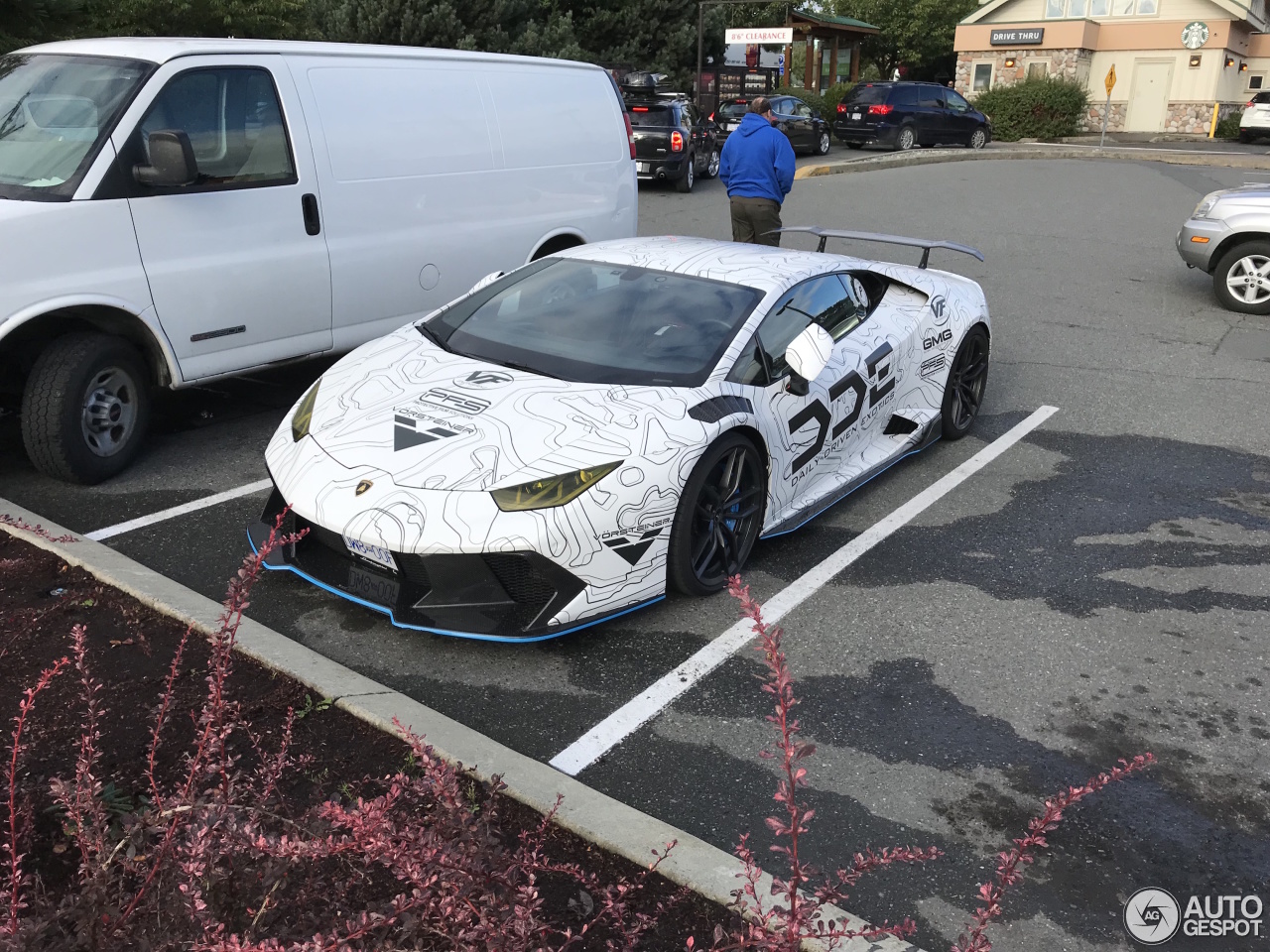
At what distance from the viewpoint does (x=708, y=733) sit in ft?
12.1

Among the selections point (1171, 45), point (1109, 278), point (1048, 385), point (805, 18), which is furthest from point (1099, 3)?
point (1048, 385)

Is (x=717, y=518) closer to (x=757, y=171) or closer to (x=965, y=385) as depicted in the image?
(x=965, y=385)

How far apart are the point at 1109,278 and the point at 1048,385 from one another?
484 centimetres

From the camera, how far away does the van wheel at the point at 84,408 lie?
5.35 meters

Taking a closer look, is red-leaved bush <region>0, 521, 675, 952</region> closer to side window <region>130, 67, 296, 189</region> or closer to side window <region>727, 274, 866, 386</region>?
side window <region>727, 274, 866, 386</region>

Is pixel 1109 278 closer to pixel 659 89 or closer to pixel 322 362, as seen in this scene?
pixel 322 362

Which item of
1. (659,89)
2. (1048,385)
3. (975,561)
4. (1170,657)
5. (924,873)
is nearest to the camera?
(924,873)

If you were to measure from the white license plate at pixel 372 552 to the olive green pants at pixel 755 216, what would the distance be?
6.60 metres

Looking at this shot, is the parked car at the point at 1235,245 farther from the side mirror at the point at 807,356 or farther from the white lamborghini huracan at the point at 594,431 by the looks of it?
the side mirror at the point at 807,356

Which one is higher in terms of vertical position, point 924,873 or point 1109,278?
point 924,873

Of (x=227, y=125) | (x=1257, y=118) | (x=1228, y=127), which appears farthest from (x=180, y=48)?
(x=1228, y=127)

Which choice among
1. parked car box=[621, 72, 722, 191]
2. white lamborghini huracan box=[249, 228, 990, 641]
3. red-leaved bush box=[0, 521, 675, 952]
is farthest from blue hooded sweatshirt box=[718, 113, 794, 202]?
parked car box=[621, 72, 722, 191]

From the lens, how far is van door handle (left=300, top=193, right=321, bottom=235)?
20.5ft

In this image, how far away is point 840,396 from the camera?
5.31 meters
